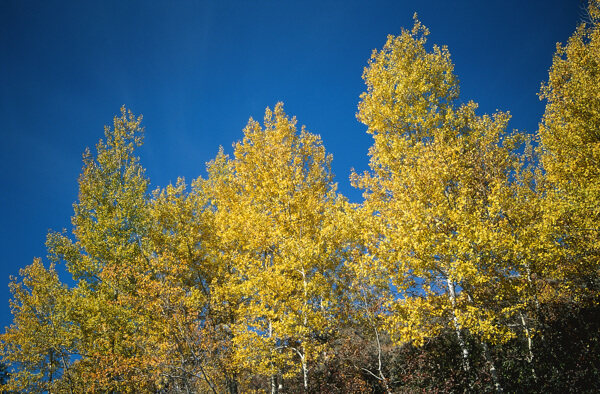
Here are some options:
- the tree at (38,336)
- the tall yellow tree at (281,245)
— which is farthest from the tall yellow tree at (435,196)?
the tree at (38,336)

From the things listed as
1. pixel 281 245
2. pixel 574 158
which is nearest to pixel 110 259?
pixel 281 245

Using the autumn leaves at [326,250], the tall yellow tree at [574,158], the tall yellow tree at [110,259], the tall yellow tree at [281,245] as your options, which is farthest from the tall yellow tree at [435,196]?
the tall yellow tree at [110,259]

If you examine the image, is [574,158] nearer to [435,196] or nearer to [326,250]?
[435,196]

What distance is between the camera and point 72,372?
13.6m

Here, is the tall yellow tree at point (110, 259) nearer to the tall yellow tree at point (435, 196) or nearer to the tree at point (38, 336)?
the tree at point (38, 336)

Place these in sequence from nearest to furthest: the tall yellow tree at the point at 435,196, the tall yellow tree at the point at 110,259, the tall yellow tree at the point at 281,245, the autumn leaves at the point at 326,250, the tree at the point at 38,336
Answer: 1. the tall yellow tree at the point at 435,196
2. the autumn leaves at the point at 326,250
3. the tall yellow tree at the point at 281,245
4. the tall yellow tree at the point at 110,259
5. the tree at the point at 38,336

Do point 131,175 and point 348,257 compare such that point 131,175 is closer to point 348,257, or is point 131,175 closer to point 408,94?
point 348,257

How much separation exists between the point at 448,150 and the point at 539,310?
5.56m

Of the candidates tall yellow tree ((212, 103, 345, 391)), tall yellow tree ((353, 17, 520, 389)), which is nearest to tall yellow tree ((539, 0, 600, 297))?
tall yellow tree ((353, 17, 520, 389))

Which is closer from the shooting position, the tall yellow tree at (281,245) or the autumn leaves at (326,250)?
the autumn leaves at (326,250)

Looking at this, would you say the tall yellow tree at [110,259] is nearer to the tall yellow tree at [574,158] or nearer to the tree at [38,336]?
the tree at [38,336]

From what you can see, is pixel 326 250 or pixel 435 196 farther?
pixel 326 250

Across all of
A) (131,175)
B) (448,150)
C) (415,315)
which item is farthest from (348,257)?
(131,175)

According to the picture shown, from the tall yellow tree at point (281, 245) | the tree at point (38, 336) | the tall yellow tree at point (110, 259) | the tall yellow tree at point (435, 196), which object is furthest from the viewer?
the tree at point (38, 336)
